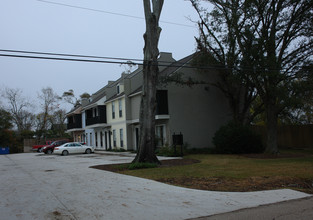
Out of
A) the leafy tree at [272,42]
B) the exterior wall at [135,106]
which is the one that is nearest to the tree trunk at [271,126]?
the leafy tree at [272,42]

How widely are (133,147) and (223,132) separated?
1093 centimetres

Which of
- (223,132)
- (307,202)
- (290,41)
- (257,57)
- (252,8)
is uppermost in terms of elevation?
(252,8)

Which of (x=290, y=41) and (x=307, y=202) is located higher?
(x=290, y=41)

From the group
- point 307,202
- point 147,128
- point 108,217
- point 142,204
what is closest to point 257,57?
point 147,128

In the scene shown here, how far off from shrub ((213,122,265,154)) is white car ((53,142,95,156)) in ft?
48.1

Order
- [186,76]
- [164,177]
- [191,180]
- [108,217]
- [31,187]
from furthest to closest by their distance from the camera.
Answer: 1. [186,76]
2. [164,177]
3. [191,180]
4. [31,187]
5. [108,217]

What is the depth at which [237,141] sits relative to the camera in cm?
2319

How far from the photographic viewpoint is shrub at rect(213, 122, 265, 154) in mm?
23188

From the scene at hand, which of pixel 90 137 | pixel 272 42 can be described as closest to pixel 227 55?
pixel 272 42

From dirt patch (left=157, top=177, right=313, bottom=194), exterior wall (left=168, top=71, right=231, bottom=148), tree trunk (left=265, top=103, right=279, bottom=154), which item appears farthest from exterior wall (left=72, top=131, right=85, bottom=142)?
dirt patch (left=157, top=177, right=313, bottom=194)

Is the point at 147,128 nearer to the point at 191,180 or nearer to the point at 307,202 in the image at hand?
the point at 191,180

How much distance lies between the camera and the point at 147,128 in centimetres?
1634

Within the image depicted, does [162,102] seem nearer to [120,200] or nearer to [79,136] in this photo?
[120,200]

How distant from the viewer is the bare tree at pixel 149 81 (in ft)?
53.2
